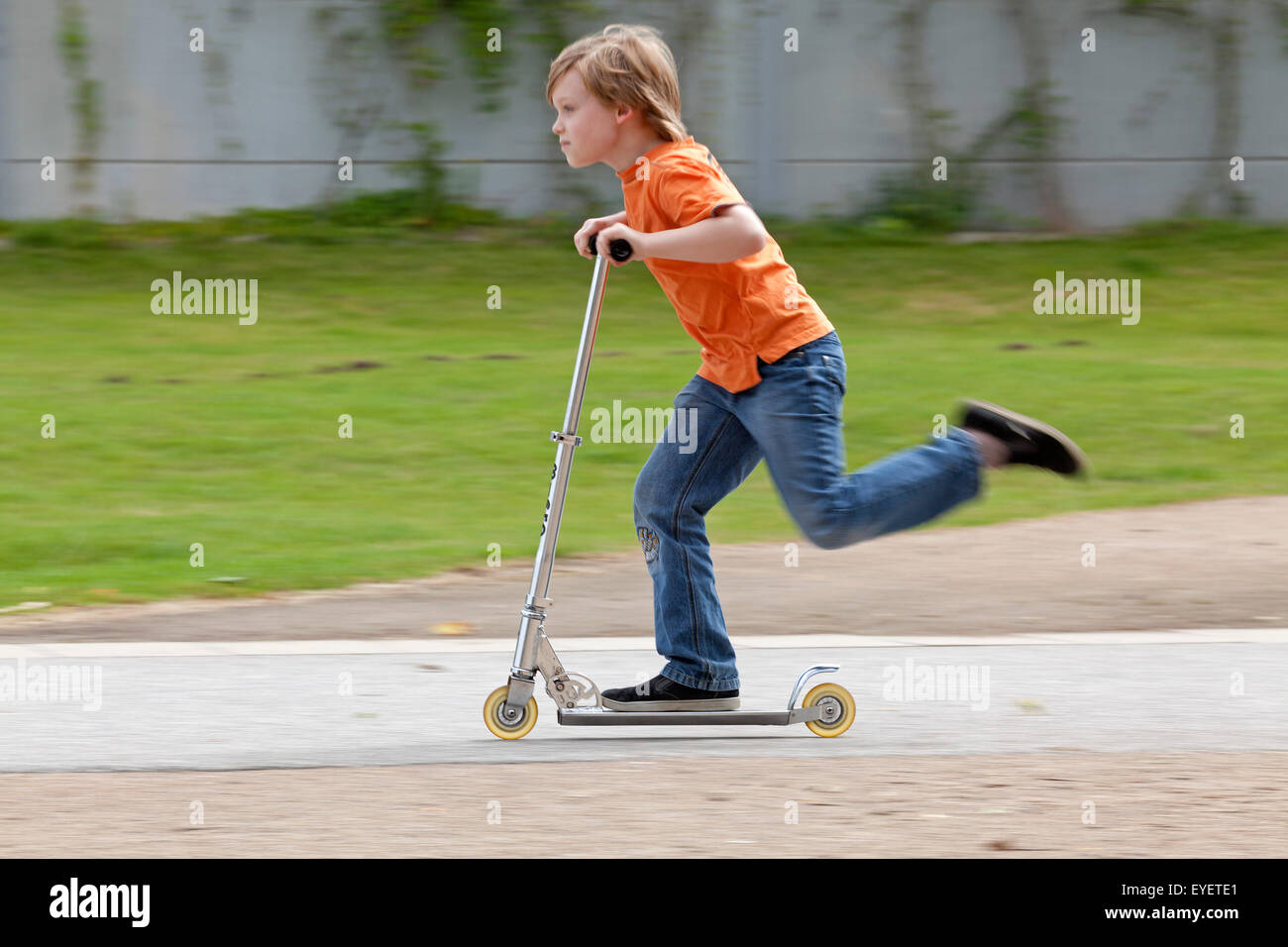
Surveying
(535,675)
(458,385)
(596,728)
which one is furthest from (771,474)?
(458,385)

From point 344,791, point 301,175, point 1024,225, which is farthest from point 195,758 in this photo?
point 1024,225

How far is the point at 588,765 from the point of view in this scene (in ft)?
14.8

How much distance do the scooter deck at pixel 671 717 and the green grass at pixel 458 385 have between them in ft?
8.53

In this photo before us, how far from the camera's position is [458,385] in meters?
11.4

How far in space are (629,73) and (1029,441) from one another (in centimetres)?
140

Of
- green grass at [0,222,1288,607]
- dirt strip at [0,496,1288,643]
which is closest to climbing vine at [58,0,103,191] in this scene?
green grass at [0,222,1288,607]

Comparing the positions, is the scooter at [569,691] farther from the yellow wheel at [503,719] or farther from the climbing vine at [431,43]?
the climbing vine at [431,43]

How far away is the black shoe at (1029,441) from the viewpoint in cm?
463

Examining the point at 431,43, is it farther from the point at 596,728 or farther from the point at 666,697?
the point at 666,697

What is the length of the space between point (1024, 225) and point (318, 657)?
44.0ft

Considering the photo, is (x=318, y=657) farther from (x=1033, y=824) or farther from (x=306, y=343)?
(x=306, y=343)

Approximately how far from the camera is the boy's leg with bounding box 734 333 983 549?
448 centimetres

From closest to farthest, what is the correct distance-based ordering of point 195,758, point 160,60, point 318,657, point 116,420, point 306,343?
point 195,758, point 318,657, point 116,420, point 306,343, point 160,60

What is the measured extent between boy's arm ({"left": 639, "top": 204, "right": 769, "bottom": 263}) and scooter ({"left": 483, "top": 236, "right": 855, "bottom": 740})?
392 millimetres
